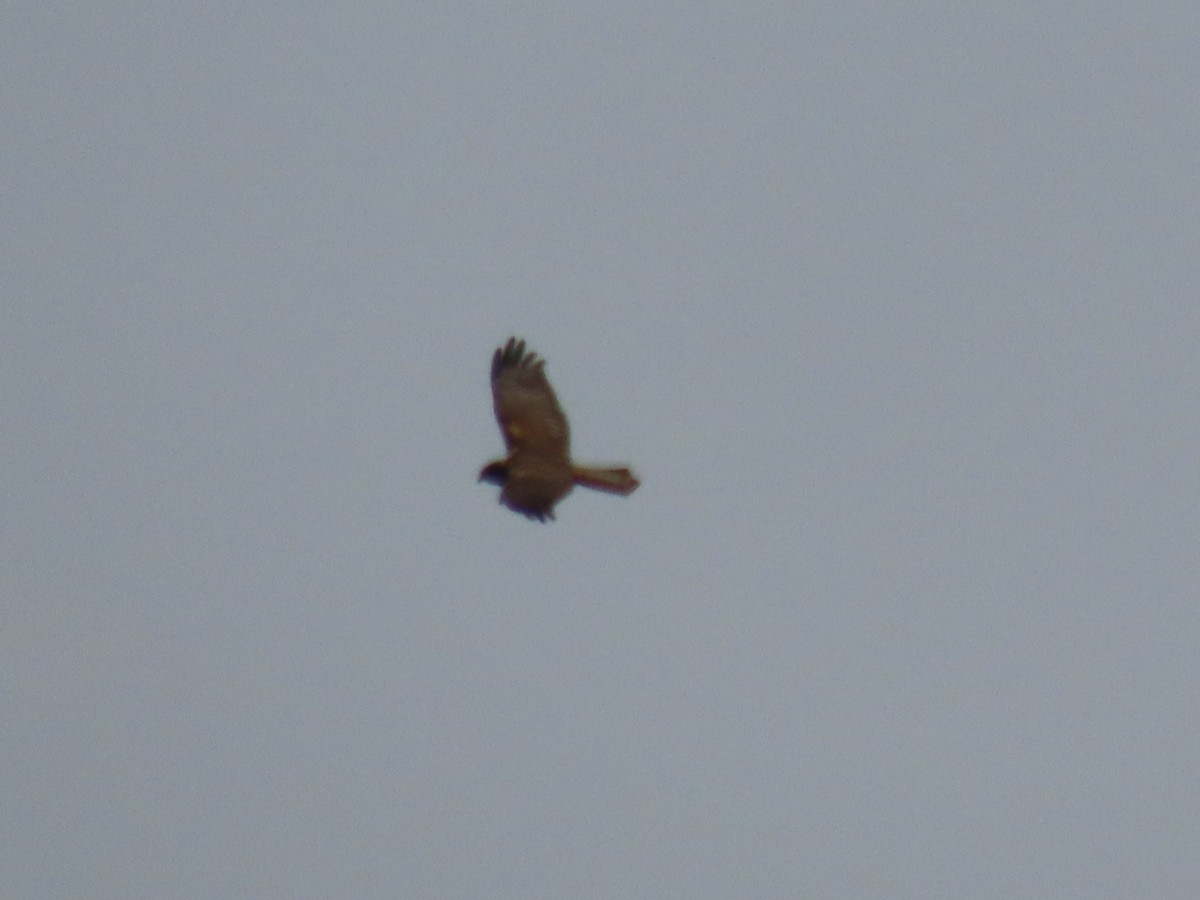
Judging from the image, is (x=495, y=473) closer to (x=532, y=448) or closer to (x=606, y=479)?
(x=532, y=448)

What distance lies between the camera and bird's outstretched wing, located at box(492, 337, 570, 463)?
95.3ft

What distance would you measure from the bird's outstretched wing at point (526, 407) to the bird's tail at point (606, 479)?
308 mm

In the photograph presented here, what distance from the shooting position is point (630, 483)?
29.1 metres

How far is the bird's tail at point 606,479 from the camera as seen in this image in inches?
1142

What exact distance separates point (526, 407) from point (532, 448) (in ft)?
2.49

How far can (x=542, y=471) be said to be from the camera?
28750 millimetres

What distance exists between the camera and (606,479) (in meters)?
29.0

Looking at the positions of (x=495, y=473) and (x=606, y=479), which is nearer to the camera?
(x=495, y=473)

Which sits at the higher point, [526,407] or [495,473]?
[526,407]

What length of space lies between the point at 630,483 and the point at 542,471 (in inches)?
47.3

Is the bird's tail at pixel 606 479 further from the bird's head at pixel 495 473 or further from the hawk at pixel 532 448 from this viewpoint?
the bird's head at pixel 495 473

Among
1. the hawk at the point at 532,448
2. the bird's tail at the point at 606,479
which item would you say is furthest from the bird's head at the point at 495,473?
the bird's tail at the point at 606,479

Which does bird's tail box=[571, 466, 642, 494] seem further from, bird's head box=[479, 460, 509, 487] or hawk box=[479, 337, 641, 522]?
bird's head box=[479, 460, 509, 487]

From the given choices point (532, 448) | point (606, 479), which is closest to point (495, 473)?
point (532, 448)
